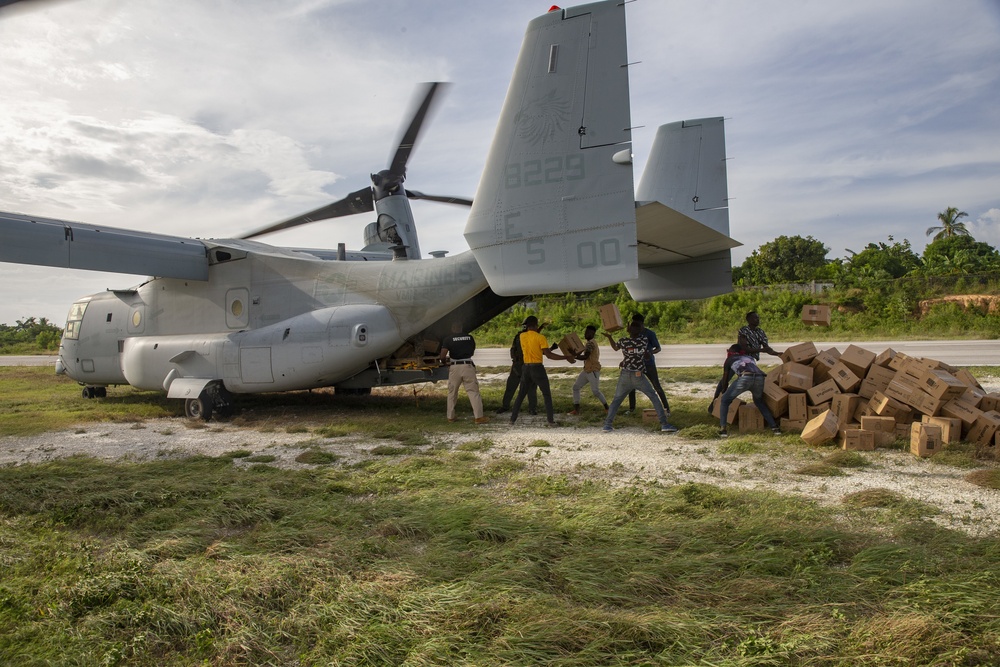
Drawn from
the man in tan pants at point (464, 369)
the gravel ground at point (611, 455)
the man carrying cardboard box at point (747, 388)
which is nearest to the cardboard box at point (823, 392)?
the man carrying cardboard box at point (747, 388)

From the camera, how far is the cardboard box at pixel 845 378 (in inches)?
332

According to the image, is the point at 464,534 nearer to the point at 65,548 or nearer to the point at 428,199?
the point at 65,548

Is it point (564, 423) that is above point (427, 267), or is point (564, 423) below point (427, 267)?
below

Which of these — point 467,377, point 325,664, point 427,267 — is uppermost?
point 427,267

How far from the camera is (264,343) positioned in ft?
37.3

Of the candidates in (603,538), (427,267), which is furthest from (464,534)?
(427,267)

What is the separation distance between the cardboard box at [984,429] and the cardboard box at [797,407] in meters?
1.78

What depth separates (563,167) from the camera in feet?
27.3

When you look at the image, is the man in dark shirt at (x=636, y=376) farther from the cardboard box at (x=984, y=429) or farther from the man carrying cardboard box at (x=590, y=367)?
the cardboard box at (x=984, y=429)

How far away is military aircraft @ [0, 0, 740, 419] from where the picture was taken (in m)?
8.07

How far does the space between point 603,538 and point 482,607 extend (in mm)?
1383

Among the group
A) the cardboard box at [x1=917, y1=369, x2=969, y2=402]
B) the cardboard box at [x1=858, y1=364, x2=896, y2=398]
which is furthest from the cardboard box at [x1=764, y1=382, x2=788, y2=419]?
the cardboard box at [x1=917, y1=369, x2=969, y2=402]

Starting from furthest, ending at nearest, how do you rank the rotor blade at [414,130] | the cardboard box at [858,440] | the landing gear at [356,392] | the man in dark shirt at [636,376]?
the landing gear at [356,392] < the rotor blade at [414,130] < the man in dark shirt at [636,376] < the cardboard box at [858,440]

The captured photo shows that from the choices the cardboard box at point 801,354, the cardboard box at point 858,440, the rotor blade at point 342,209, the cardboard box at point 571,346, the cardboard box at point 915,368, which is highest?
the rotor blade at point 342,209
